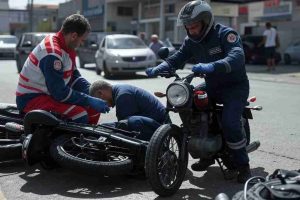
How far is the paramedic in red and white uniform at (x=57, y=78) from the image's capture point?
5.30 metres

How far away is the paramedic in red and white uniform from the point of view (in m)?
5.30

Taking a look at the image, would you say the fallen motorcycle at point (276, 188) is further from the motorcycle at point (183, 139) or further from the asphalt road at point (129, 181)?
the motorcycle at point (183, 139)

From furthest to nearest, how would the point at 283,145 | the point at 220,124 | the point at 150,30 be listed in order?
the point at 150,30, the point at 283,145, the point at 220,124

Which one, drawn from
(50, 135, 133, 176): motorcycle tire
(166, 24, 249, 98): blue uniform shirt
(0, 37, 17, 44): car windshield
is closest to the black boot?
(166, 24, 249, 98): blue uniform shirt

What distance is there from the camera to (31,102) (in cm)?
559

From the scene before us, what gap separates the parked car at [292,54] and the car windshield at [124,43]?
1282cm

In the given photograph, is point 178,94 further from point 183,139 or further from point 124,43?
point 124,43

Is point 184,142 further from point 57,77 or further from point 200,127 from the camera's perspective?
point 57,77

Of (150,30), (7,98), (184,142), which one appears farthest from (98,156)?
(150,30)

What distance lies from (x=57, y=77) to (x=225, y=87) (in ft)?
5.58

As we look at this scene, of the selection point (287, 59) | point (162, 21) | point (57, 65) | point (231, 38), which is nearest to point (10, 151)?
point (57, 65)

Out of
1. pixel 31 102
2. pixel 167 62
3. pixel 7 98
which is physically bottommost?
pixel 7 98

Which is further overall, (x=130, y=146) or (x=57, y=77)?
(x=57, y=77)

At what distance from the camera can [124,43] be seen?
1931 centimetres
